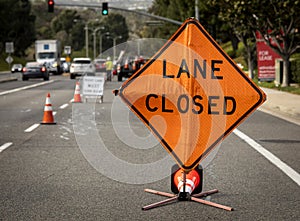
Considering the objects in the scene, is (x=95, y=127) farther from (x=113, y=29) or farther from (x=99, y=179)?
(x=113, y=29)

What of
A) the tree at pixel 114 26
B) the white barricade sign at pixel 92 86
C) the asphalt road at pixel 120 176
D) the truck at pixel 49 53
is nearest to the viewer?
the asphalt road at pixel 120 176

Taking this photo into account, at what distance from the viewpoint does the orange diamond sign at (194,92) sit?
6.65m

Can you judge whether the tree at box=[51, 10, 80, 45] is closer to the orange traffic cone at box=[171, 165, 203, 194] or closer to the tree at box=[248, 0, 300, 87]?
the tree at box=[248, 0, 300, 87]

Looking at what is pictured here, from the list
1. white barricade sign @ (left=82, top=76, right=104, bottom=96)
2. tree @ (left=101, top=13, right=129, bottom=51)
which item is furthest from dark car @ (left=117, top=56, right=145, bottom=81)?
tree @ (left=101, top=13, right=129, bottom=51)

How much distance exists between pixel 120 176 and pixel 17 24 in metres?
106

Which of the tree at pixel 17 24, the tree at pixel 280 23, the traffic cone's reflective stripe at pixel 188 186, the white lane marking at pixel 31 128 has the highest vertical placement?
the tree at pixel 17 24

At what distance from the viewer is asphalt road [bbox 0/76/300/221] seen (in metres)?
6.64

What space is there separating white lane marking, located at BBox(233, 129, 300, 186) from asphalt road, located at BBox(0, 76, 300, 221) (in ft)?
0.27

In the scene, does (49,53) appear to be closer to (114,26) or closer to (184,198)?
(184,198)

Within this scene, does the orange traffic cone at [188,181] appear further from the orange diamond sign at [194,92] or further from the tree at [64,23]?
the tree at [64,23]

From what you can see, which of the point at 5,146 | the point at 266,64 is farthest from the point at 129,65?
the point at 5,146

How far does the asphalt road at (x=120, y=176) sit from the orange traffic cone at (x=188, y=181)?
0.16 meters

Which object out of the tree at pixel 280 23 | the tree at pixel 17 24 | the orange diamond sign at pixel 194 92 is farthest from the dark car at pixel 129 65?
the tree at pixel 17 24

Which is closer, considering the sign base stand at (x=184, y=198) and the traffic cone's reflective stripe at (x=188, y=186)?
the sign base stand at (x=184, y=198)
